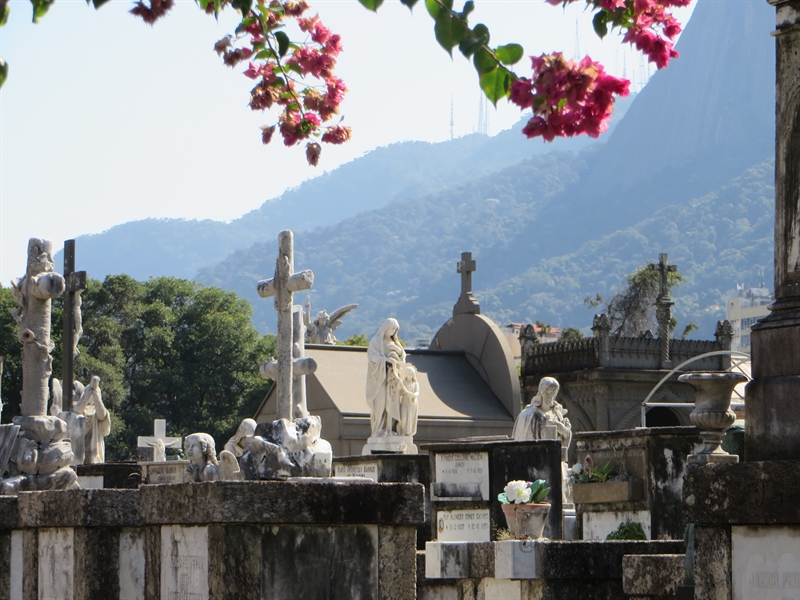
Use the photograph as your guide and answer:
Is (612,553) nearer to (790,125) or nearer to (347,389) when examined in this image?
(790,125)

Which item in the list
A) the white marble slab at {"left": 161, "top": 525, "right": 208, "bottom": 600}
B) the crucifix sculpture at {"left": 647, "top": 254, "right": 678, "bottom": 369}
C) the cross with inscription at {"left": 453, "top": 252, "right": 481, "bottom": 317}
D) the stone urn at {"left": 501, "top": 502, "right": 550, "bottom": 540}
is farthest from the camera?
the crucifix sculpture at {"left": 647, "top": 254, "right": 678, "bottom": 369}

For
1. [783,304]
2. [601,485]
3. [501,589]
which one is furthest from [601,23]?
[601,485]

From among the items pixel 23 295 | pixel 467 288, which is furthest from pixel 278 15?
pixel 467 288

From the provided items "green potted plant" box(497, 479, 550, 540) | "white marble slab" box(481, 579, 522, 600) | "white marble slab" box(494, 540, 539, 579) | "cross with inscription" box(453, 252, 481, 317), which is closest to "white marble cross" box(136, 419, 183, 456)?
"cross with inscription" box(453, 252, 481, 317)

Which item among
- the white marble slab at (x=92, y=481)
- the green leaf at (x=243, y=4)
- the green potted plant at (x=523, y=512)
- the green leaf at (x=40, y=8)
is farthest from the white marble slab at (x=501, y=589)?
the white marble slab at (x=92, y=481)

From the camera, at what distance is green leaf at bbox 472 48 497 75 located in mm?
4039

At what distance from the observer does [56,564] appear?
682 cm

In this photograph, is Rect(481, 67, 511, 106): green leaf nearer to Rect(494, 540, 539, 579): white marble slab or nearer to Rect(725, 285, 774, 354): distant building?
Result: Rect(494, 540, 539, 579): white marble slab

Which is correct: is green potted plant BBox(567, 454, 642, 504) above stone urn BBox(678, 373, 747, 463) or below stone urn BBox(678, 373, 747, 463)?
below

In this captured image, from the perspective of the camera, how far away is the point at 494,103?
406 centimetres

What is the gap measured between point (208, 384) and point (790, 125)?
51.0m

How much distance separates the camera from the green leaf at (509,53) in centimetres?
401

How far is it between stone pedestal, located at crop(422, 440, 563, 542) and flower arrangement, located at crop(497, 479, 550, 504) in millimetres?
2486

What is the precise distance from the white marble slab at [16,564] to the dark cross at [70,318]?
1080 cm
